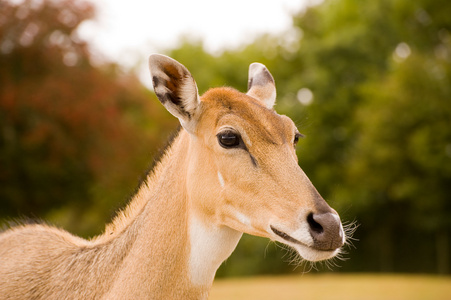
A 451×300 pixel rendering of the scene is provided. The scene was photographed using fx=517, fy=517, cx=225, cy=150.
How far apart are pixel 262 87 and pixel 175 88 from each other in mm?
1292

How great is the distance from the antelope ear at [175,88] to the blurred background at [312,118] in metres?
9.64

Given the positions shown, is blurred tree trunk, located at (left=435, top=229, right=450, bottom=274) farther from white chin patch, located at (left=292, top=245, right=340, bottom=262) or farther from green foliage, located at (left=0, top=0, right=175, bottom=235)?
white chin patch, located at (left=292, top=245, right=340, bottom=262)

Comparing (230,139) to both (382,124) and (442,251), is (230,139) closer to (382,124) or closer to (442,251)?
(382,124)

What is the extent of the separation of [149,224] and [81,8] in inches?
766

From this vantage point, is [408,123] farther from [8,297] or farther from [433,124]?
[8,297]

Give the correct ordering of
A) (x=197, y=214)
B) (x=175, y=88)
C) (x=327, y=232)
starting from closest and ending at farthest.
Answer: (x=327, y=232)
(x=197, y=214)
(x=175, y=88)

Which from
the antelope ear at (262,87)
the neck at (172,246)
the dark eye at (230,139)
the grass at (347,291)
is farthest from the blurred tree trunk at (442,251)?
the dark eye at (230,139)

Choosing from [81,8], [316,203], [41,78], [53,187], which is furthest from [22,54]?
[316,203]

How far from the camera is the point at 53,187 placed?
23.0 m

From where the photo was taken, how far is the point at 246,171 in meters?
4.43

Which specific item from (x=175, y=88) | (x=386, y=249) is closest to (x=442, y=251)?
(x=386, y=249)

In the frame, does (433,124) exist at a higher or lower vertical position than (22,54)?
lower

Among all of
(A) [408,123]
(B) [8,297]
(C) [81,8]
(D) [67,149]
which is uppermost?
(B) [8,297]

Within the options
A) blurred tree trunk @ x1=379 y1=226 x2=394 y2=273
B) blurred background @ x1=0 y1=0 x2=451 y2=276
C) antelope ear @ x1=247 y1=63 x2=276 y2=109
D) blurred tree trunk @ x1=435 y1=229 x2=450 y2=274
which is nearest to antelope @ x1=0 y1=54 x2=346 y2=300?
antelope ear @ x1=247 y1=63 x2=276 y2=109
